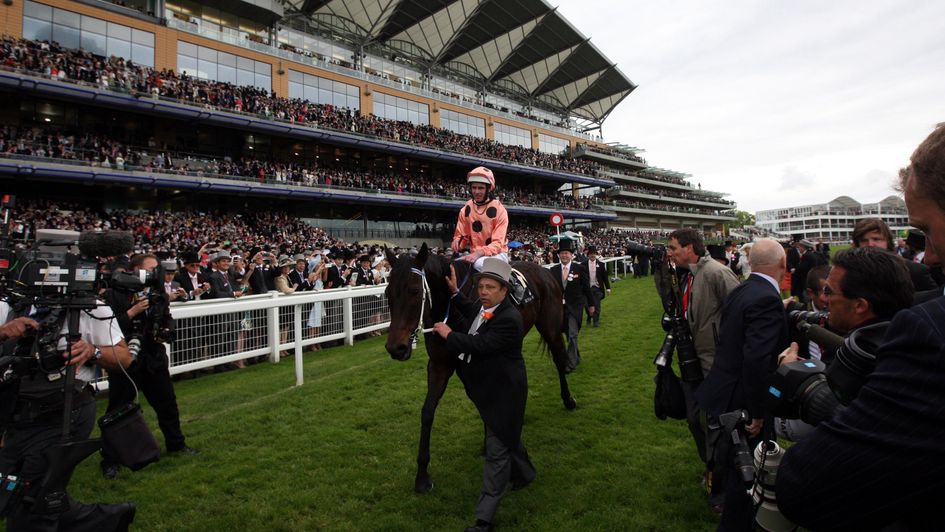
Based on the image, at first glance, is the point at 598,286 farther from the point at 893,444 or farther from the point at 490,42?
the point at 490,42

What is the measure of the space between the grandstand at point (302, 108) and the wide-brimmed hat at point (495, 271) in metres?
24.6

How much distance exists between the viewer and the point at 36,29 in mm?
22266

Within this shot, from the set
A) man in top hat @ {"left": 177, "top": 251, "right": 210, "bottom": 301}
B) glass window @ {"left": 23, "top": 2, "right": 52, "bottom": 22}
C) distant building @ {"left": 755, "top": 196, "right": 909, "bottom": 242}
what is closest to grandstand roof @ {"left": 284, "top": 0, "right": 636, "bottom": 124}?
glass window @ {"left": 23, "top": 2, "right": 52, "bottom": 22}

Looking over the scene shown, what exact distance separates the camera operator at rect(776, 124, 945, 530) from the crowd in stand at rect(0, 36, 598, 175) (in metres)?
28.6

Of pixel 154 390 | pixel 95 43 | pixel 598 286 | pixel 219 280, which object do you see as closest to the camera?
pixel 154 390

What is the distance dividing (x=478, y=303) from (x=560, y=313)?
7.89ft

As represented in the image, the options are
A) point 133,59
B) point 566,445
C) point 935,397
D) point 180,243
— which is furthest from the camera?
point 133,59

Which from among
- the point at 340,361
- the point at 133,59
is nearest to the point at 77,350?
the point at 340,361

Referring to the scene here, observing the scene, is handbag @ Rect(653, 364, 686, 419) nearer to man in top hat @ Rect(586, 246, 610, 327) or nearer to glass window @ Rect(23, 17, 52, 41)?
man in top hat @ Rect(586, 246, 610, 327)

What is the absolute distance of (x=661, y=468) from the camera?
3695mm

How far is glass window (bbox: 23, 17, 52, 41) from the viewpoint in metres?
22.0

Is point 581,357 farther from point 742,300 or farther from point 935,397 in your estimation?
point 935,397

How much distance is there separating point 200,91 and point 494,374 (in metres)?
28.1

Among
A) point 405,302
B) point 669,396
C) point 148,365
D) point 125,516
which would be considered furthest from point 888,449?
point 148,365
